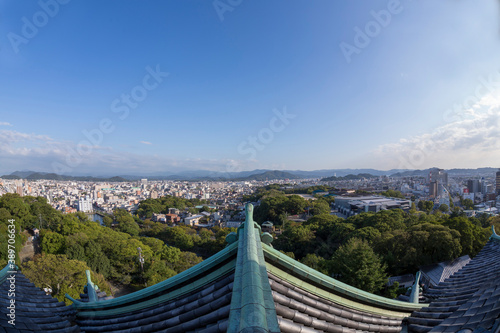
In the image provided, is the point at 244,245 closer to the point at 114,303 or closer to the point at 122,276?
the point at 114,303

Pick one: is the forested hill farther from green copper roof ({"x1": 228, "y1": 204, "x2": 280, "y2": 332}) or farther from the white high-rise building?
the white high-rise building

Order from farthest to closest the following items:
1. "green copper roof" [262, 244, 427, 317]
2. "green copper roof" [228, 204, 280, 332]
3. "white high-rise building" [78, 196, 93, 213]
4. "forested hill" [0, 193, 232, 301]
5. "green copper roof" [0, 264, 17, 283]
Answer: "white high-rise building" [78, 196, 93, 213]
"forested hill" [0, 193, 232, 301]
"green copper roof" [0, 264, 17, 283]
"green copper roof" [262, 244, 427, 317]
"green copper roof" [228, 204, 280, 332]

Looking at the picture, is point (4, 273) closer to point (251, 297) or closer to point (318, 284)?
point (251, 297)

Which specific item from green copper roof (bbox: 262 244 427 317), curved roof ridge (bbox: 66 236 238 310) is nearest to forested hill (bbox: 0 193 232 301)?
curved roof ridge (bbox: 66 236 238 310)

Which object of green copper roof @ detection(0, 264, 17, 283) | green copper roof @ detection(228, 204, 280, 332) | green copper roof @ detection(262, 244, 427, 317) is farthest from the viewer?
green copper roof @ detection(0, 264, 17, 283)

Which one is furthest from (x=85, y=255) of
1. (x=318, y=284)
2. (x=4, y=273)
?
(x=318, y=284)

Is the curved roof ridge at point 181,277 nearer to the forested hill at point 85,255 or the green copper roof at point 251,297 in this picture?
the green copper roof at point 251,297

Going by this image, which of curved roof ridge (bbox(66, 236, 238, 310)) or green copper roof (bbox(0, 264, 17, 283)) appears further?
green copper roof (bbox(0, 264, 17, 283))

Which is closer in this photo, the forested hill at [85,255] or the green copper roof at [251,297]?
the green copper roof at [251,297]

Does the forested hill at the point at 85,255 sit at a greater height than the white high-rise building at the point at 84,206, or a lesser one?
greater

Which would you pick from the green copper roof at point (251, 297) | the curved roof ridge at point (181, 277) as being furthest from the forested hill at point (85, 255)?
the green copper roof at point (251, 297)
